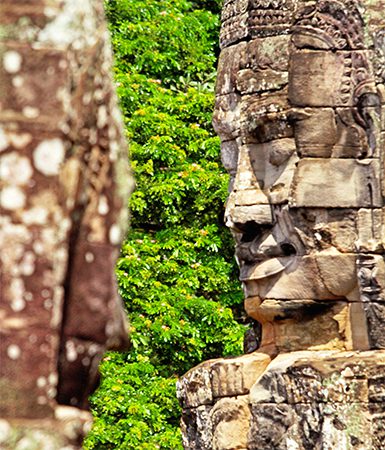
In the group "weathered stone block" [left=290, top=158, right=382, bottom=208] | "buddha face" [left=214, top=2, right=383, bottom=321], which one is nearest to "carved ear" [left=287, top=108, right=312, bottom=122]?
"buddha face" [left=214, top=2, right=383, bottom=321]

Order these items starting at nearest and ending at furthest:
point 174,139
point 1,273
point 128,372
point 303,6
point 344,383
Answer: point 1,273, point 344,383, point 303,6, point 128,372, point 174,139

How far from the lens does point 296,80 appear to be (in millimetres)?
12570

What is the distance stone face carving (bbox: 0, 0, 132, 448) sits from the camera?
366cm

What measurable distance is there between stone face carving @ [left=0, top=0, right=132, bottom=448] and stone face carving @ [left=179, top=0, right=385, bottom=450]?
8208 mm

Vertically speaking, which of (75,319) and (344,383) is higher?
(75,319)

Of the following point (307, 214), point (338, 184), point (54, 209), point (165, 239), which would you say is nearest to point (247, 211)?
point (307, 214)

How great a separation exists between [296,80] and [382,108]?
0.64 meters

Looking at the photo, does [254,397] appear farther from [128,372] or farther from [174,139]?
[174,139]

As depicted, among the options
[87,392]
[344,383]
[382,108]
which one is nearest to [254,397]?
[344,383]

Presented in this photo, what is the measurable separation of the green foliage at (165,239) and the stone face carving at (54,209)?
525 inches

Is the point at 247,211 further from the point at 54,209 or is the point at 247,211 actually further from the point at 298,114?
the point at 54,209

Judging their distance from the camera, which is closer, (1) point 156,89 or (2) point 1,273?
(2) point 1,273

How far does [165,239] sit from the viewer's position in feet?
60.7

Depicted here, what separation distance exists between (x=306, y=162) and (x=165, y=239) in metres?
6.07
